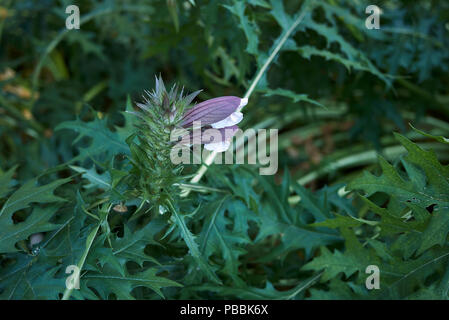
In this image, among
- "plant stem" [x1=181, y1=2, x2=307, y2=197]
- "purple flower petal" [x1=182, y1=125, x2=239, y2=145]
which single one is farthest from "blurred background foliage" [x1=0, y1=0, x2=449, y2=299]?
"purple flower petal" [x1=182, y1=125, x2=239, y2=145]

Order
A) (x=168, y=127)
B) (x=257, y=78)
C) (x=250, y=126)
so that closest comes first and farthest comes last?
(x=168, y=127), (x=257, y=78), (x=250, y=126)

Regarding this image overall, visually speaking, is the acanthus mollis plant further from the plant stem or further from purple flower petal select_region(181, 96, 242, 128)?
the plant stem

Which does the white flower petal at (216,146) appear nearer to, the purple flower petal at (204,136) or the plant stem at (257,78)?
the purple flower petal at (204,136)

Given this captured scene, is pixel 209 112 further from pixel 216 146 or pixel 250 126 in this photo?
pixel 250 126

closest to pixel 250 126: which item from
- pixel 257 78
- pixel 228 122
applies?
pixel 257 78

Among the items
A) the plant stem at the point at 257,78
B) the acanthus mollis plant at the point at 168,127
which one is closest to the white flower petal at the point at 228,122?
the acanthus mollis plant at the point at 168,127

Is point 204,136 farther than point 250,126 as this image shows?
No

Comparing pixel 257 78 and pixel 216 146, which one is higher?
pixel 257 78
